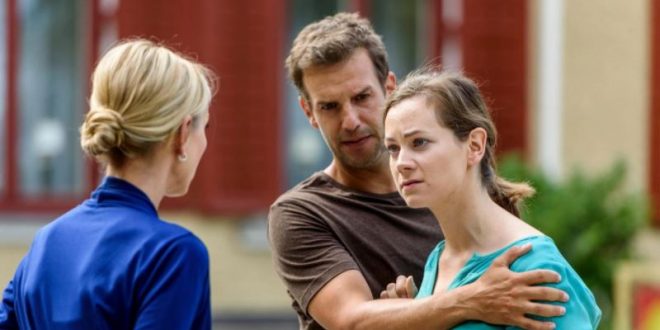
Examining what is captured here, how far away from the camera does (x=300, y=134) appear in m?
11.4

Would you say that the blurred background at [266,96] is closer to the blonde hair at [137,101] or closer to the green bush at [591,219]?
the green bush at [591,219]

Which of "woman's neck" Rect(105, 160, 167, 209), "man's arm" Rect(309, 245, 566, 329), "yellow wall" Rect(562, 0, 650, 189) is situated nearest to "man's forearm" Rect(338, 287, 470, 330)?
"man's arm" Rect(309, 245, 566, 329)

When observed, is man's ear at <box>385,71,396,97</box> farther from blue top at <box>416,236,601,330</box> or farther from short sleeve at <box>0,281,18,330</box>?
short sleeve at <box>0,281,18,330</box>

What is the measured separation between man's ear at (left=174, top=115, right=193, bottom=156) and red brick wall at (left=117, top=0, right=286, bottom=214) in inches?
302

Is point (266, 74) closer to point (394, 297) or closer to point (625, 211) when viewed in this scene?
point (625, 211)

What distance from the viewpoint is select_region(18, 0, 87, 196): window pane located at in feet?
A: 36.5

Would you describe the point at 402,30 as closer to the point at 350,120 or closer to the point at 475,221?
the point at 350,120

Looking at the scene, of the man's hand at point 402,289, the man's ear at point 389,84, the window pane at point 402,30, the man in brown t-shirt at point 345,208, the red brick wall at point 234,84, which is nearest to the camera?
the man's hand at point 402,289

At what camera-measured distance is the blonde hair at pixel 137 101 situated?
3.19 meters

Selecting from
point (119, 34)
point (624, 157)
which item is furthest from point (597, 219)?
point (119, 34)

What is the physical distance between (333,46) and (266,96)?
7.28 metres

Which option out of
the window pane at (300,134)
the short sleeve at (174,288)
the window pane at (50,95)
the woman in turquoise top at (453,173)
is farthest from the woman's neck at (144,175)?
the window pane at (300,134)

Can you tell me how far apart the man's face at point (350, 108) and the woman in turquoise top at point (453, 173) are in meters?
0.47

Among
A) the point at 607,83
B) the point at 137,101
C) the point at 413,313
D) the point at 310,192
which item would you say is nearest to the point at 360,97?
the point at 310,192
